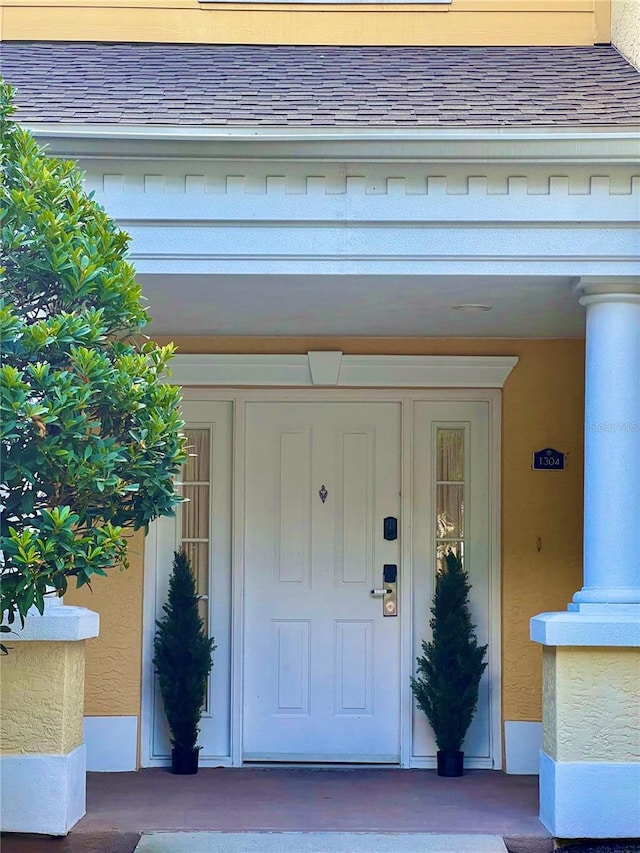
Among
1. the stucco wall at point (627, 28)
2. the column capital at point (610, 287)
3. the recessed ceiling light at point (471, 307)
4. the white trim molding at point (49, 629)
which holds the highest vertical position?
the stucco wall at point (627, 28)

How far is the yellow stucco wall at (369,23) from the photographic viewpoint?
7.67m

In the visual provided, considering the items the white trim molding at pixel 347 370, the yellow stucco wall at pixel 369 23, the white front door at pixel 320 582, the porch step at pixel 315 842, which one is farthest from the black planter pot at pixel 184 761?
the yellow stucco wall at pixel 369 23

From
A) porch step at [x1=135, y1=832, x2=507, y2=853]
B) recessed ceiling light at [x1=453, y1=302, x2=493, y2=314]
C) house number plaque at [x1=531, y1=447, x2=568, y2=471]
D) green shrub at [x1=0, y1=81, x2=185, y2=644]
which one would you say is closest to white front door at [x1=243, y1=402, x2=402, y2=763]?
house number plaque at [x1=531, y1=447, x2=568, y2=471]

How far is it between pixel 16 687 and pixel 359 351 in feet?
10.0

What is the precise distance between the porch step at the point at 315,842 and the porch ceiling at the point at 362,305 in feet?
8.92

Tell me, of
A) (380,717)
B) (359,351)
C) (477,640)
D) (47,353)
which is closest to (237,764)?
(380,717)

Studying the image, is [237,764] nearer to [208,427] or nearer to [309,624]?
[309,624]

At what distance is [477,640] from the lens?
289 inches

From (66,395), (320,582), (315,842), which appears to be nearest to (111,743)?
(320,582)

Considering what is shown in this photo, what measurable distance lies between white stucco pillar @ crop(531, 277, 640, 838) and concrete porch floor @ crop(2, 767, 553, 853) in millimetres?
333

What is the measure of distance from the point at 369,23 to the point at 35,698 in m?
4.85

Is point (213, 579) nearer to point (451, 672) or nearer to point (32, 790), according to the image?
point (451, 672)

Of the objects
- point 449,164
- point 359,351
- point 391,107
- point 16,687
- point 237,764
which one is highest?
point 391,107

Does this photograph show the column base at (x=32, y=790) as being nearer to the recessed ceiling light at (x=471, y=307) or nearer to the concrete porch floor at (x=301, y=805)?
the concrete porch floor at (x=301, y=805)
